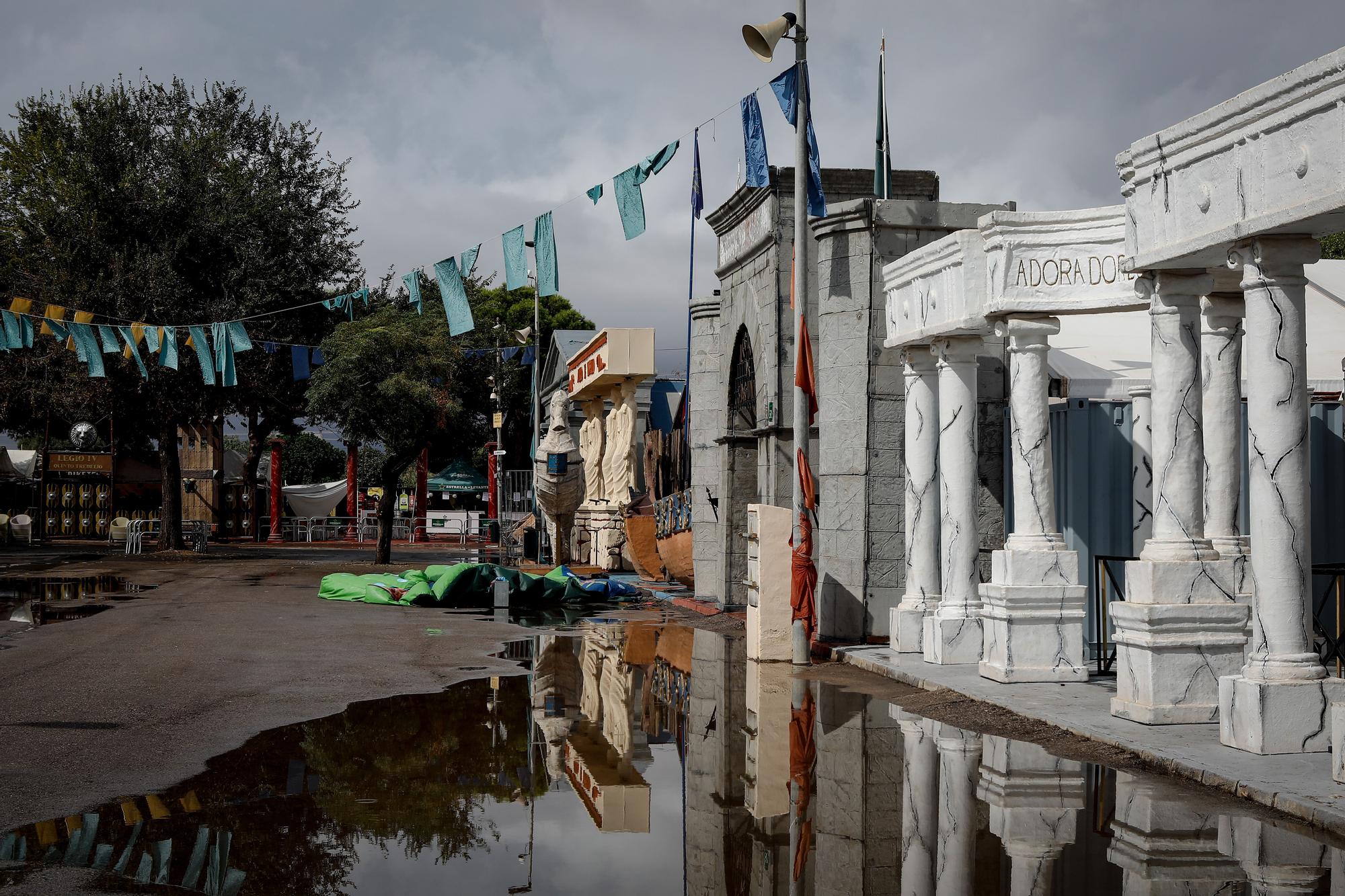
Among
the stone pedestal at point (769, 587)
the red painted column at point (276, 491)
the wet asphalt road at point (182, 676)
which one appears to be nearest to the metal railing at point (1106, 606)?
the stone pedestal at point (769, 587)

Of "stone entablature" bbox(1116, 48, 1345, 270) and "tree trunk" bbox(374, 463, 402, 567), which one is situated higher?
"stone entablature" bbox(1116, 48, 1345, 270)

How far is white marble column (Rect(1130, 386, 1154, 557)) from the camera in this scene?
1203cm

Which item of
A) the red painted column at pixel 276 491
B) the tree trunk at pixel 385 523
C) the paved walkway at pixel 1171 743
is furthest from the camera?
the red painted column at pixel 276 491

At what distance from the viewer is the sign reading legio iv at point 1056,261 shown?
10.7 meters

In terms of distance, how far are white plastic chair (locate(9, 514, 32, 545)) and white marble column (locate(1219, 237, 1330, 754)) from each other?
134 ft

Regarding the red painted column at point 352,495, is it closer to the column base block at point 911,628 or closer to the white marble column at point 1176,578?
the column base block at point 911,628

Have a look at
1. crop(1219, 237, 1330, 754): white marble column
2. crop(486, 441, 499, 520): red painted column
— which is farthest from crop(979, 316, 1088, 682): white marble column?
crop(486, 441, 499, 520): red painted column

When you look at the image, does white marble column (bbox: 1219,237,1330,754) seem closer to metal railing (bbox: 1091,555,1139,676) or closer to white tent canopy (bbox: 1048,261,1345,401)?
metal railing (bbox: 1091,555,1139,676)

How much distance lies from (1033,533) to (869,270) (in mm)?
4027

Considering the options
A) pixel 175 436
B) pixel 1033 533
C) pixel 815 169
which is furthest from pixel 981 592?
pixel 175 436

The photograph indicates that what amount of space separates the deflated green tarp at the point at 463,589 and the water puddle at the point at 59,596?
3.57 m

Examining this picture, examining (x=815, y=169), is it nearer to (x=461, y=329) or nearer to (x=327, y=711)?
(x=461, y=329)

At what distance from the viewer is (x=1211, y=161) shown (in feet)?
26.6

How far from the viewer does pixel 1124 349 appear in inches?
592
